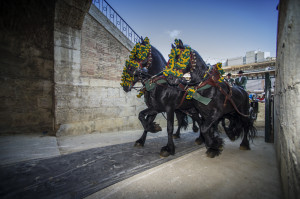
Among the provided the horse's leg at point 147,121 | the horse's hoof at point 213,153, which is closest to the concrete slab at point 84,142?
the horse's leg at point 147,121

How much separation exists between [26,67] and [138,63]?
161 inches

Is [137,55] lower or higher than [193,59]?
higher

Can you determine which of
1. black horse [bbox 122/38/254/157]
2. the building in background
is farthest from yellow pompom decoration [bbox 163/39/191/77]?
the building in background

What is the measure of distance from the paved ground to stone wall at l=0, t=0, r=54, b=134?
1.52m

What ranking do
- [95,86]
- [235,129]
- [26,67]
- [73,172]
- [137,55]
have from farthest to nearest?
[95,86], [26,67], [235,129], [137,55], [73,172]

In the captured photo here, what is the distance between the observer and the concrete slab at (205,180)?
1709 millimetres

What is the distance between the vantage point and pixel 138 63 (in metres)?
3.11

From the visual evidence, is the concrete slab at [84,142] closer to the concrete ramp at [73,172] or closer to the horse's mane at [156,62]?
the concrete ramp at [73,172]

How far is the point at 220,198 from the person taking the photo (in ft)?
5.40

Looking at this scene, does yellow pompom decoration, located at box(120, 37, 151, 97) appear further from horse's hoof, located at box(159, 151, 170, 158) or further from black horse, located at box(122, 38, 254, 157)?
horse's hoof, located at box(159, 151, 170, 158)

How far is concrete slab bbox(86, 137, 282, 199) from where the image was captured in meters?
1.71

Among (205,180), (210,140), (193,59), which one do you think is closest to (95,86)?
(193,59)

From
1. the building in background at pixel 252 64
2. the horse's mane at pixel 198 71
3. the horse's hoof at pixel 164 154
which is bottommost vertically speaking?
the horse's hoof at pixel 164 154

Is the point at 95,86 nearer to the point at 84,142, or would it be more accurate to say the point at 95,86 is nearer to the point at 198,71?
the point at 84,142
